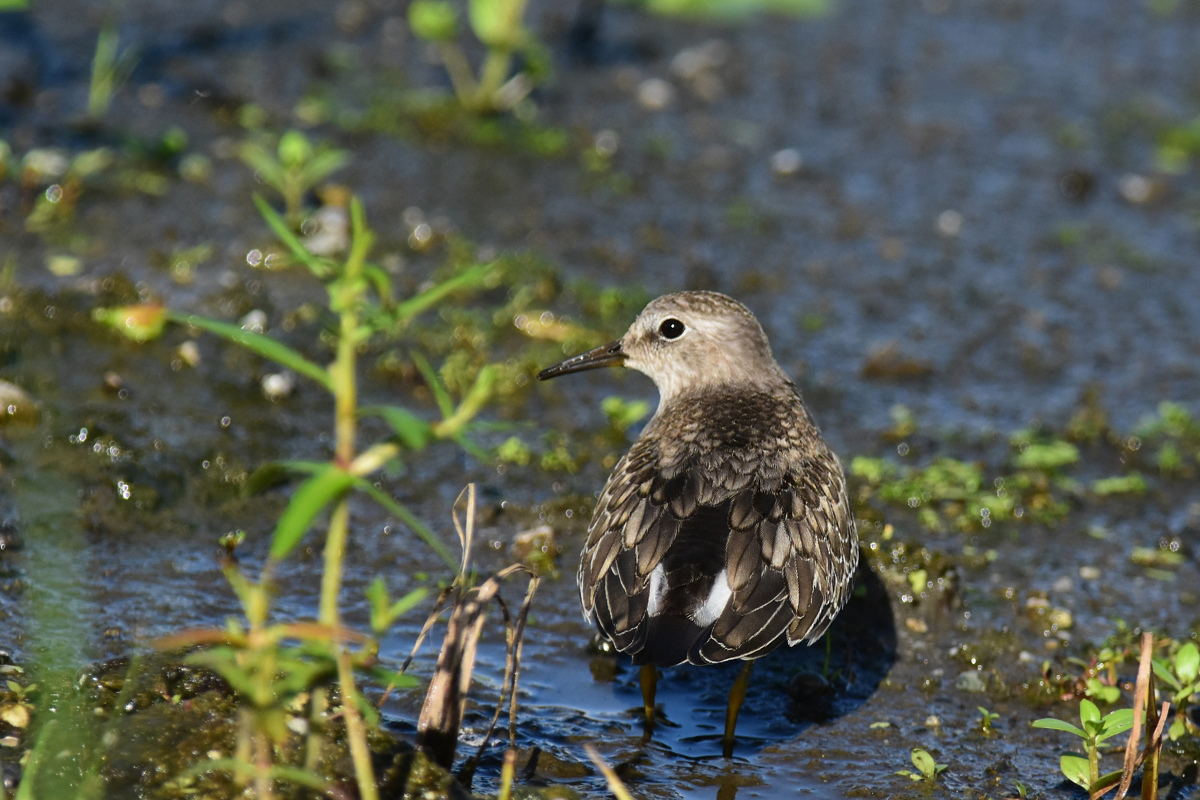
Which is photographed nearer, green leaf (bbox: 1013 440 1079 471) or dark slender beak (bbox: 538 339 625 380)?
dark slender beak (bbox: 538 339 625 380)

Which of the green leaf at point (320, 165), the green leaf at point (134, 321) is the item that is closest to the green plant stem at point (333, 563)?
the green leaf at point (134, 321)

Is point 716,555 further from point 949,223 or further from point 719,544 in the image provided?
point 949,223

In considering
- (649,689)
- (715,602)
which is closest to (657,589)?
(715,602)

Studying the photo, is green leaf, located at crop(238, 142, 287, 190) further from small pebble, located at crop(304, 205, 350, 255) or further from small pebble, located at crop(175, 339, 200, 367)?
small pebble, located at crop(175, 339, 200, 367)

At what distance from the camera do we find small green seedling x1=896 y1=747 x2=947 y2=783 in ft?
14.5

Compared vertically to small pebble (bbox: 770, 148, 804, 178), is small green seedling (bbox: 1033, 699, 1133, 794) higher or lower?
lower

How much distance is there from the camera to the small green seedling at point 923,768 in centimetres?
441

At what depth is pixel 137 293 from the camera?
669 cm

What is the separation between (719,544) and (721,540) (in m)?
0.02

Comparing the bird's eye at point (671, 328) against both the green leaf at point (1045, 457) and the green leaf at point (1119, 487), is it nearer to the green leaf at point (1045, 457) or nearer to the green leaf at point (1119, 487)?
the green leaf at point (1045, 457)

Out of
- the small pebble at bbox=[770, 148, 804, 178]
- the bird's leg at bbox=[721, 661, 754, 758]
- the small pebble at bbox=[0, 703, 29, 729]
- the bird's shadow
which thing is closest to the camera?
the small pebble at bbox=[0, 703, 29, 729]

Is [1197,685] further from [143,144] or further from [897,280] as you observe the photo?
[143,144]

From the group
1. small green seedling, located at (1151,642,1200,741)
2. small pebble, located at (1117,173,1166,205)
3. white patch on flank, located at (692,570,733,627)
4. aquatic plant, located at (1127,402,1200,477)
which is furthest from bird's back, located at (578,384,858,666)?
small pebble, located at (1117,173,1166,205)

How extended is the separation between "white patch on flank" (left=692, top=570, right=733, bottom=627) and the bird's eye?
64.4 inches
